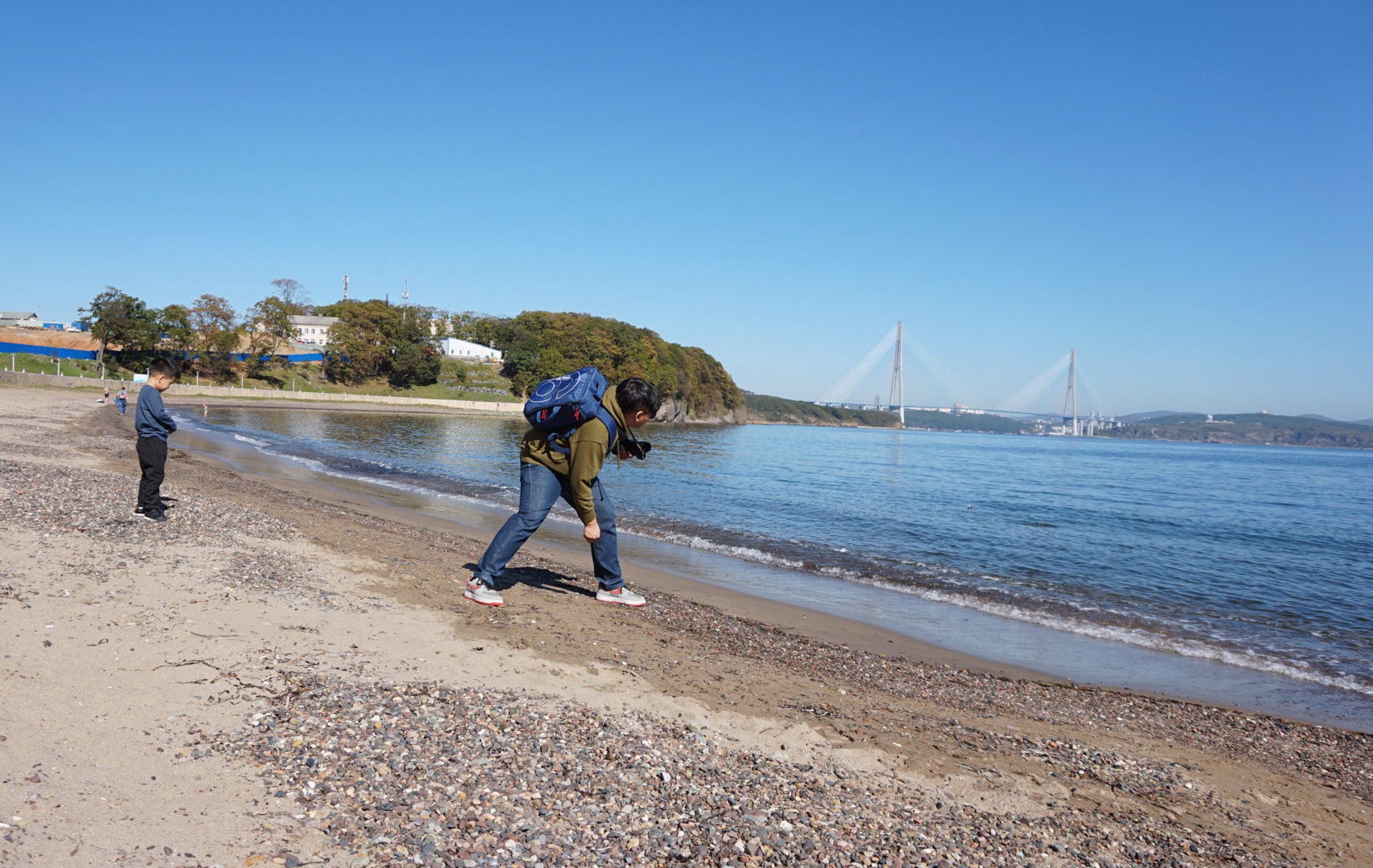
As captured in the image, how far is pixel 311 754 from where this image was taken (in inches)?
137

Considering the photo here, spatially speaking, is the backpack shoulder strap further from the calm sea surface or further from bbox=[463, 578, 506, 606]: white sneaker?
the calm sea surface

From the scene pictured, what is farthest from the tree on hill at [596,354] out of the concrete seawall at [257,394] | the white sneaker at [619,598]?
the white sneaker at [619,598]

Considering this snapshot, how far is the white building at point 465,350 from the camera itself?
416 ft

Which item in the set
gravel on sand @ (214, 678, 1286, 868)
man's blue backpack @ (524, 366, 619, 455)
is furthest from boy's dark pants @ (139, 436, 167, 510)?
gravel on sand @ (214, 678, 1286, 868)

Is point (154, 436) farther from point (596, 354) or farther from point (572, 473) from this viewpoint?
point (596, 354)

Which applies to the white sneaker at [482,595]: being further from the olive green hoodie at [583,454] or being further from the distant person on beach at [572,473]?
the olive green hoodie at [583,454]

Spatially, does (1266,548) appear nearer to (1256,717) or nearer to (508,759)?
(1256,717)

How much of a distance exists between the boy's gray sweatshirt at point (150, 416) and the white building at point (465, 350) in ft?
396

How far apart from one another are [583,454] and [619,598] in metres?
2.07

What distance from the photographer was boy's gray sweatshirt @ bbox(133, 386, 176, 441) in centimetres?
883

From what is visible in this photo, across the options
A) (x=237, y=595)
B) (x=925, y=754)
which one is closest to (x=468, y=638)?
(x=237, y=595)

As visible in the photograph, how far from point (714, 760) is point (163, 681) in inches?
118

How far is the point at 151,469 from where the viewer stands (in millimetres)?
8578

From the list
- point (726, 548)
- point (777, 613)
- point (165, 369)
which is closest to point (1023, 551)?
point (726, 548)
